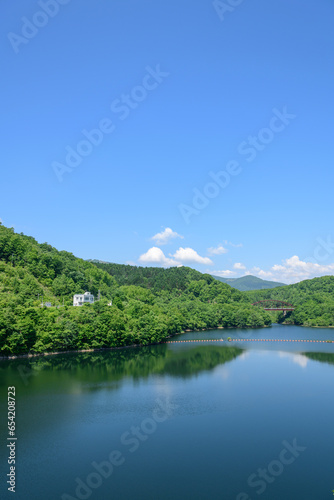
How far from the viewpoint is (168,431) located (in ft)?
83.5

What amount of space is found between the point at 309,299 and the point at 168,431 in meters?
110

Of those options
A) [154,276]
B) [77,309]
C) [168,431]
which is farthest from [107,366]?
[154,276]

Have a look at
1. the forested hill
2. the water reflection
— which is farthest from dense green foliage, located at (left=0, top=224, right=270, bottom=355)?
the water reflection

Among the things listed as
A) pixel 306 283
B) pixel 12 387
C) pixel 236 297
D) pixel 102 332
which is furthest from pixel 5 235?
pixel 306 283

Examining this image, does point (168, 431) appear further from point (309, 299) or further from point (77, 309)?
point (309, 299)

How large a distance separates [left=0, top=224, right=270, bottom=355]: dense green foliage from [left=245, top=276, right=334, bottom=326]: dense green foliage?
47.0 feet

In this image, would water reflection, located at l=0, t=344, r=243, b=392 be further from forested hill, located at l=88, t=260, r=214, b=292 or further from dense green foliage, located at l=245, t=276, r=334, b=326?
forested hill, located at l=88, t=260, r=214, b=292

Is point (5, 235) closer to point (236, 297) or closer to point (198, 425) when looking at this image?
point (198, 425)

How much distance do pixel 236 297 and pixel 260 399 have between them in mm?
96147

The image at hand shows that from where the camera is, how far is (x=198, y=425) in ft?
86.8

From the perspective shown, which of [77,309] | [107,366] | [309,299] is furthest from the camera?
[309,299]

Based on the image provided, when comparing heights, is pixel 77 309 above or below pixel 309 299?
below

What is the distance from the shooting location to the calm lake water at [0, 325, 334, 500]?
61.2 feet

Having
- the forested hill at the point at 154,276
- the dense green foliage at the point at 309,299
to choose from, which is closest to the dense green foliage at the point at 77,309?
the forested hill at the point at 154,276
